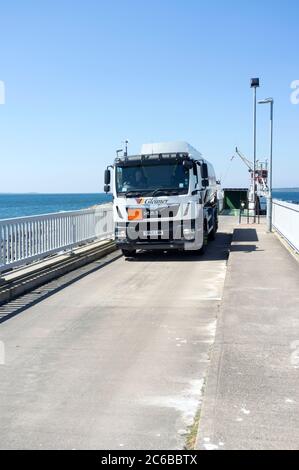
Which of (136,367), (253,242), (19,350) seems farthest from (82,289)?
(253,242)

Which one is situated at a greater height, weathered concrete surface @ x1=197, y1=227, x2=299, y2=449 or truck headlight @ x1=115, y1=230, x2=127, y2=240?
truck headlight @ x1=115, y1=230, x2=127, y2=240

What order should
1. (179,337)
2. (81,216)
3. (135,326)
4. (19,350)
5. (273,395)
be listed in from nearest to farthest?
1. (273,395)
2. (19,350)
3. (179,337)
4. (135,326)
5. (81,216)

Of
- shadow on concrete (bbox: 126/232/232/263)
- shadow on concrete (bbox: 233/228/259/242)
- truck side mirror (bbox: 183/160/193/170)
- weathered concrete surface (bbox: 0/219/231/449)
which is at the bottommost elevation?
shadow on concrete (bbox: 126/232/232/263)

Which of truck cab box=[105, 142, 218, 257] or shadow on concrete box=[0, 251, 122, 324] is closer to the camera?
shadow on concrete box=[0, 251, 122, 324]

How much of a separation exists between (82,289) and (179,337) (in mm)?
3645

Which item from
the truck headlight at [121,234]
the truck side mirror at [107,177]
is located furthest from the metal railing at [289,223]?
the truck side mirror at [107,177]

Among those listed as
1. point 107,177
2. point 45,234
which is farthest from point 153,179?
point 45,234

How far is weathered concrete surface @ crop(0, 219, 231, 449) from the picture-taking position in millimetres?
3768

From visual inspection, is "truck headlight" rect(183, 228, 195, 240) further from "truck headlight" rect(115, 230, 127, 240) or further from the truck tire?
the truck tire

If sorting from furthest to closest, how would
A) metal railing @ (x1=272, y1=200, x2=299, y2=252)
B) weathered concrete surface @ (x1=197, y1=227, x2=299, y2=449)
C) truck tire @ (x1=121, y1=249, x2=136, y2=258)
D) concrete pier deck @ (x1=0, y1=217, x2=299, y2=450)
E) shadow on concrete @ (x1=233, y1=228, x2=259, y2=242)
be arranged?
shadow on concrete @ (x1=233, y1=228, x2=259, y2=242) → truck tire @ (x1=121, y1=249, x2=136, y2=258) → metal railing @ (x1=272, y1=200, x2=299, y2=252) → concrete pier deck @ (x1=0, y1=217, x2=299, y2=450) → weathered concrete surface @ (x1=197, y1=227, x2=299, y2=449)

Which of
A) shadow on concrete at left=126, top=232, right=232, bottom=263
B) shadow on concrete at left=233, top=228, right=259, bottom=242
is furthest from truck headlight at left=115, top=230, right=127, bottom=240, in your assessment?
shadow on concrete at left=233, top=228, right=259, bottom=242

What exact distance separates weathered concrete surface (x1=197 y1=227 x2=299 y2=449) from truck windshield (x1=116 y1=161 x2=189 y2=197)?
4860 mm
